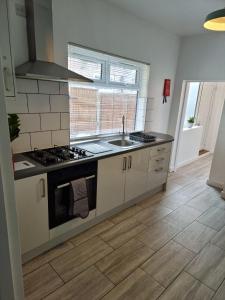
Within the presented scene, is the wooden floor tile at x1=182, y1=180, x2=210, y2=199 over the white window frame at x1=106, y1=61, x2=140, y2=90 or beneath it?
beneath

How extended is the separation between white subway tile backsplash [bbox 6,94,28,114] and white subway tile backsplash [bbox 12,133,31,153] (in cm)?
24

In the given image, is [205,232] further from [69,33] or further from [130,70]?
[69,33]

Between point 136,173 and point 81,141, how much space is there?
2.80 feet

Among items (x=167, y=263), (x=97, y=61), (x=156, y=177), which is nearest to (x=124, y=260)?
(x=167, y=263)

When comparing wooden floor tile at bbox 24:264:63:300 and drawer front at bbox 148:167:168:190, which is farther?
drawer front at bbox 148:167:168:190

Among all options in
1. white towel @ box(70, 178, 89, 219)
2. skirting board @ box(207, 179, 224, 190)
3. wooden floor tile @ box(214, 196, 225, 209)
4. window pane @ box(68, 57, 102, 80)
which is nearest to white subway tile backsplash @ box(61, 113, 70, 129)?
window pane @ box(68, 57, 102, 80)

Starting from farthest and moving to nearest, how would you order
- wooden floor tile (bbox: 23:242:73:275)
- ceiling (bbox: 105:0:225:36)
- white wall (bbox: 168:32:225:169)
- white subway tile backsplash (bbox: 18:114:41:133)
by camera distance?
white wall (bbox: 168:32:225:169)
ceiling (bbox: 105:0:225:36)
white subway tile backsplash (bbox: 18:114:41:133)
wooden floor tile (bbox: 23:242:73:275)

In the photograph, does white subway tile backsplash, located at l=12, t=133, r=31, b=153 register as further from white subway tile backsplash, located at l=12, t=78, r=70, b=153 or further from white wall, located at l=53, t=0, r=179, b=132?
white wall, located at l=53, t=0, r=179, b=132

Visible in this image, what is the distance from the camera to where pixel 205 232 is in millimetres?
2355

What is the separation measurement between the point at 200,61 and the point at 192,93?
1323 millimetres

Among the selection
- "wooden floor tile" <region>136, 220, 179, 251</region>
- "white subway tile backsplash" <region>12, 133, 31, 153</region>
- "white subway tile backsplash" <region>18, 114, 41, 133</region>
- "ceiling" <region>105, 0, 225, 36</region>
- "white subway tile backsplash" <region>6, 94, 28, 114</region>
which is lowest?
"wooden floor tile" <region>136, 220, 179, 251</region>

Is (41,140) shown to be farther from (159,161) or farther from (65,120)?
(159,161)

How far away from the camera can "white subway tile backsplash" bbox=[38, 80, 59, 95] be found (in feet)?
6.77

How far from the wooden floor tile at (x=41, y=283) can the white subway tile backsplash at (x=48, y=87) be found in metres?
1.72
